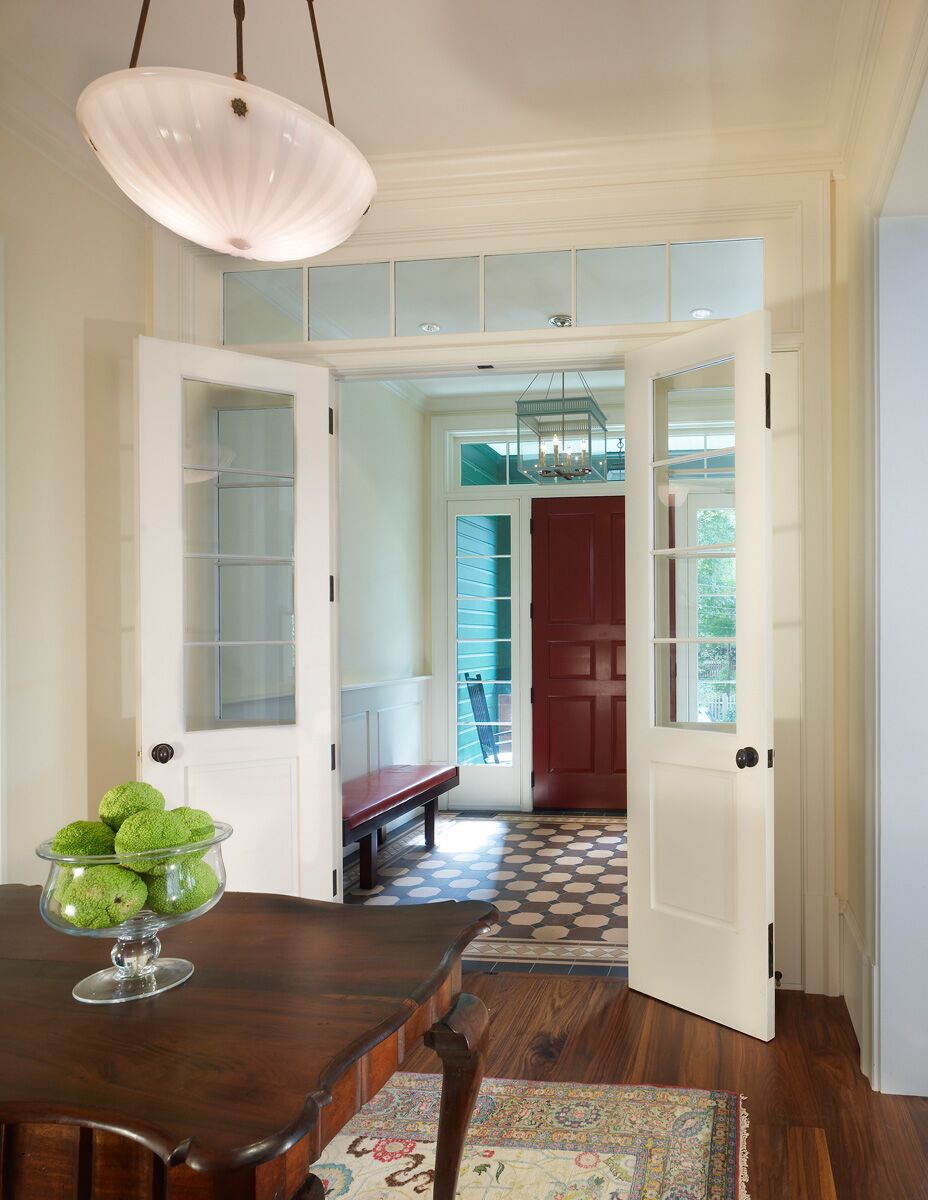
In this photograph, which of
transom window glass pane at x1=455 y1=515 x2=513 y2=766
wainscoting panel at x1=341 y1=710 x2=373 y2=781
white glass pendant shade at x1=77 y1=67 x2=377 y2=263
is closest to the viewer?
white glass pendant shade at x1=77 y1=67 x2=377 y2=263

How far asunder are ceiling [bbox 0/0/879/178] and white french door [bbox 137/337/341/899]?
902 millimetres

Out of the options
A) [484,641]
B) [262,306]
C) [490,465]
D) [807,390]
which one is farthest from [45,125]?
[484,641]

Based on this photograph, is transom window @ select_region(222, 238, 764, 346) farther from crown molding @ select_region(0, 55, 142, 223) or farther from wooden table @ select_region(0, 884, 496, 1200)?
wooden table @ select_region(0, 884, 496, 1200)

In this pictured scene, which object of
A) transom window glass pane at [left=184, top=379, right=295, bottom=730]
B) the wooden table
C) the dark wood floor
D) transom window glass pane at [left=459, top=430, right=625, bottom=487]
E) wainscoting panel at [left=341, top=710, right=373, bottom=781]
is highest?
transom window glass pane at [left=459, top=430, right=625, bottom=487]

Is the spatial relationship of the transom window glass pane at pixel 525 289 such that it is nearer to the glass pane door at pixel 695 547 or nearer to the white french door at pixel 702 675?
the white french door at pixel 702 675

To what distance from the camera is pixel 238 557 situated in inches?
139

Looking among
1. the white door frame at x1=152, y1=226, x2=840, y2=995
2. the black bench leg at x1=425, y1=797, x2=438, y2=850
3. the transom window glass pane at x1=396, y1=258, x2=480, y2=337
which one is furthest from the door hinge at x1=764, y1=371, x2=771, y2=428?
the black bench leg at x1=425, y1=797, x2=438, y2=850

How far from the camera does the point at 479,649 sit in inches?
287

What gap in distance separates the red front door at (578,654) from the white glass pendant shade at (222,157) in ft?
17.0

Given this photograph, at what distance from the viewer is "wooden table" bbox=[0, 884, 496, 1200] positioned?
3.31 feet

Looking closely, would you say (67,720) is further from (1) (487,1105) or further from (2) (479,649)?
(2) (479,649)

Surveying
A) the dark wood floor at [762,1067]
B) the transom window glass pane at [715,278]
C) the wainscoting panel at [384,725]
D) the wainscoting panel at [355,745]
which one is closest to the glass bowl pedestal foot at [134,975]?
the dark wood floor at [762,1067]

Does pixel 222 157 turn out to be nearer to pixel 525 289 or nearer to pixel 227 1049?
pixel 227 1049

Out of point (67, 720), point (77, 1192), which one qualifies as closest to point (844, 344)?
point (67, 720)
